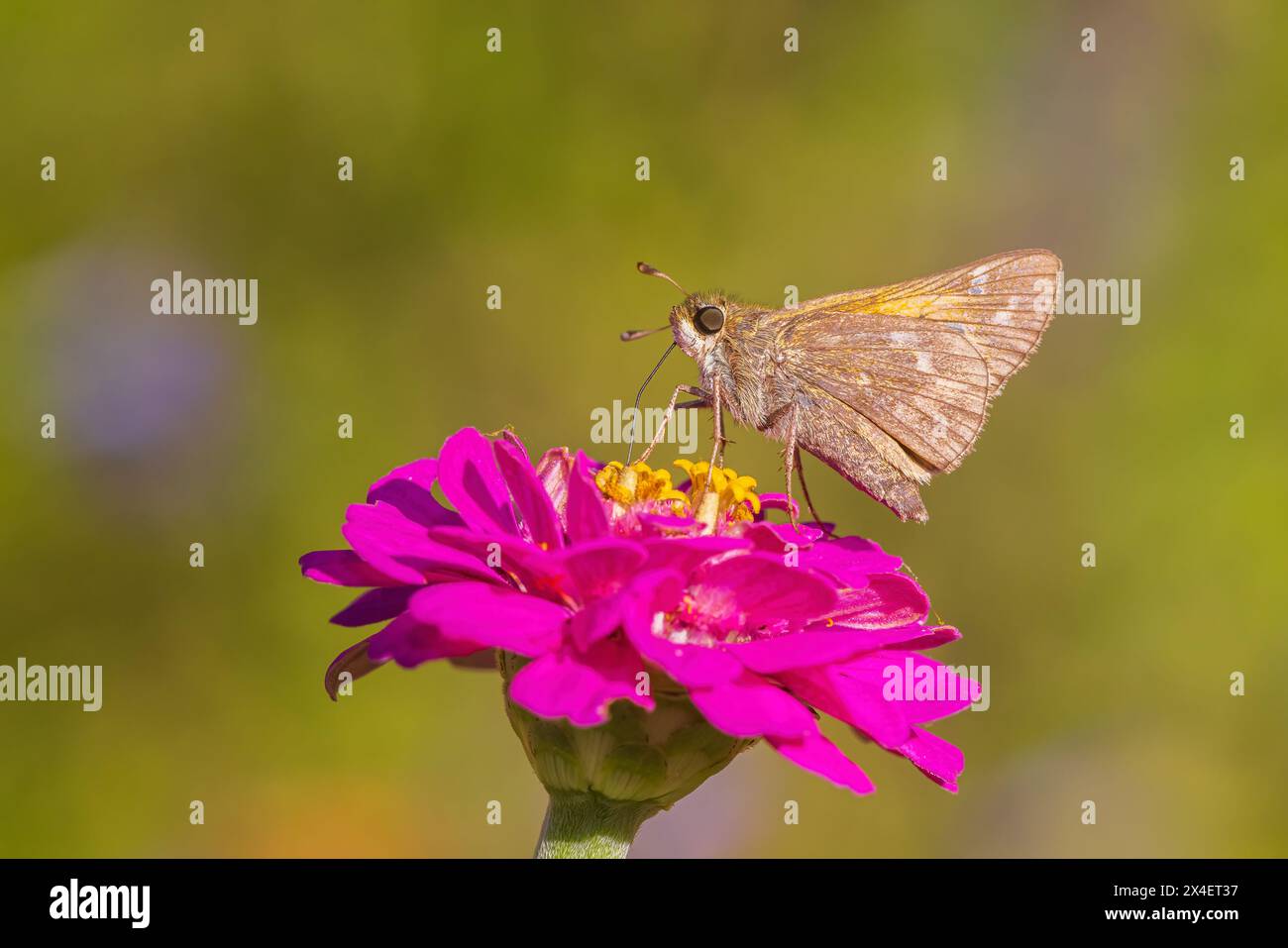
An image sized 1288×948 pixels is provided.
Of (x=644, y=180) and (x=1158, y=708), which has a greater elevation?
(x=644, y=180)

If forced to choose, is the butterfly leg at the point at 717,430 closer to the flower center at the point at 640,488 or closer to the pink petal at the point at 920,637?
the flower center at the point at 640,488

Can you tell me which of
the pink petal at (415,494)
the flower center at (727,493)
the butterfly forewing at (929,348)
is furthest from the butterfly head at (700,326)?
the pink petal at (415,494)

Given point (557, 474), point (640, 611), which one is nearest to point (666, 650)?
point (640, 611)

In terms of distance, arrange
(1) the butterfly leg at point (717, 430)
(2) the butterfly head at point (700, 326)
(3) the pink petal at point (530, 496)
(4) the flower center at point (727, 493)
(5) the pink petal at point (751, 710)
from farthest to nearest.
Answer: (2) the butterfly head at point (700, 326) < (1) the butterfly leg at point (717, 430) < (4) the flower center at point (727, 493) < (3) the pink petal at point (530, 496) < (5) the pink petal at point (751, 710)

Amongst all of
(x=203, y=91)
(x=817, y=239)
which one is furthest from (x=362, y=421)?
(x=817, y=239)

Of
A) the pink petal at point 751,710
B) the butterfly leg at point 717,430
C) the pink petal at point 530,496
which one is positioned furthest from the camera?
the butterfly leg at point 717,430

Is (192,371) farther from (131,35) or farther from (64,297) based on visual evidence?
(131,35)
